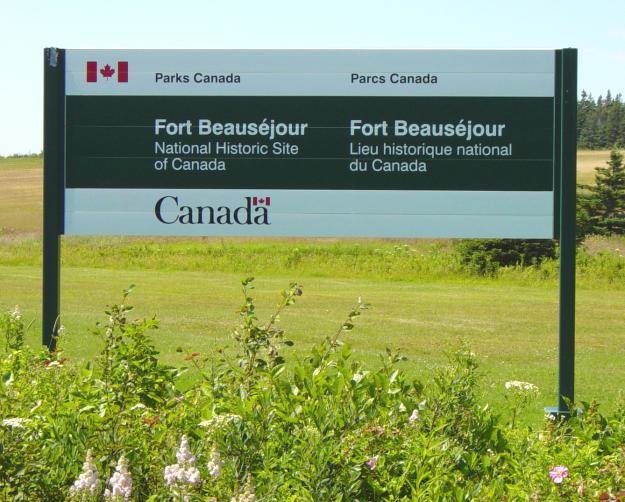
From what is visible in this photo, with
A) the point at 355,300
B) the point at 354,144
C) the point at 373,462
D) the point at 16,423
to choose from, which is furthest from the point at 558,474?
the point at 355,300

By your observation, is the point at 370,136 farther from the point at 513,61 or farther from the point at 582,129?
the point at 582,129

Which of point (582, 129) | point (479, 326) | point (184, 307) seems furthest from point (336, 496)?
point (582, 129)

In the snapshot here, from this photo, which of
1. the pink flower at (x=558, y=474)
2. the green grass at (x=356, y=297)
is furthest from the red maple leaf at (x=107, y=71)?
the pink flower at (x=558, y=474)

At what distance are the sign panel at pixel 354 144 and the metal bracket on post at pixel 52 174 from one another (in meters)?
0.29

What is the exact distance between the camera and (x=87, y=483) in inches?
157

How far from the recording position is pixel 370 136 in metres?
7.66

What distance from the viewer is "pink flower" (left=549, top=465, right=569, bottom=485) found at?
3977 mm

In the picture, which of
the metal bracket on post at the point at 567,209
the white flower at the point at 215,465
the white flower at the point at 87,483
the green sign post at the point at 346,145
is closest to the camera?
the white flower at the point at 87,483

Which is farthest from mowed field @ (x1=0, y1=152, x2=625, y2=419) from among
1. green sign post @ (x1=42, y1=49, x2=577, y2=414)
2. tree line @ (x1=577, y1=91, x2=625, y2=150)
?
tree line @ (x1=577, y1=91, x2=625, y2=150)

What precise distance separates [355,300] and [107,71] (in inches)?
553

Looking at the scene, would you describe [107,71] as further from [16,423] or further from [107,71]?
[16,423]

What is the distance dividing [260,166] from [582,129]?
13581 centimetres

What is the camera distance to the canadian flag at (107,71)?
779 cm

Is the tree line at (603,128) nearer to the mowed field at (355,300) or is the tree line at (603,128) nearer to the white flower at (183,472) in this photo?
the mowed field at (355,300)
